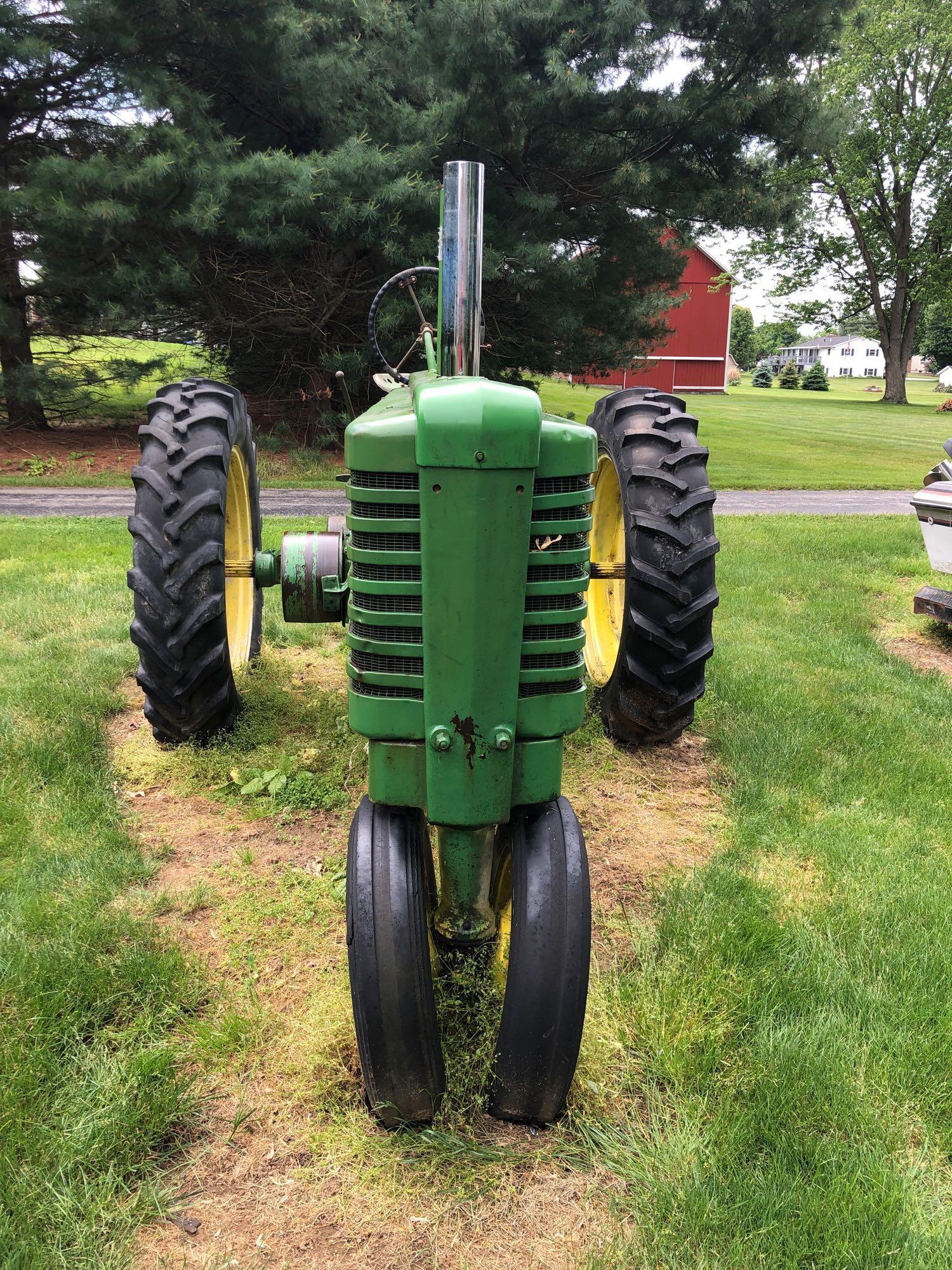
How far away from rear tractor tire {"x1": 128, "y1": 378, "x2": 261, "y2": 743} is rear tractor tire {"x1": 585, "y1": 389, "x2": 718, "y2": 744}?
1459mm

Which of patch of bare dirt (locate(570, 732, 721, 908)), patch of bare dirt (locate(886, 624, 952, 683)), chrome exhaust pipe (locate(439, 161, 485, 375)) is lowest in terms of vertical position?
patch of bare dirt (locate(886, 624, 952, 683))

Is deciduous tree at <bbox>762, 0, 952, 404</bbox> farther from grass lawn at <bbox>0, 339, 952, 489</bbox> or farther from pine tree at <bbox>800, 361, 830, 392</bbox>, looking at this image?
pine tree at <bbox>800, 361, 830, 392</bbox>

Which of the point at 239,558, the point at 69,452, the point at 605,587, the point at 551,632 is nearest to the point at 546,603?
the point at 551,632

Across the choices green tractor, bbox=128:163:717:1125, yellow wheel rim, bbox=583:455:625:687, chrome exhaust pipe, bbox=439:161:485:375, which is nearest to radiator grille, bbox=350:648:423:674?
green tractor, bbox=128:163:717:1125

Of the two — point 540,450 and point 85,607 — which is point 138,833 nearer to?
point 540,450

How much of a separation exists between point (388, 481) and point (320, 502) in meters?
9.18

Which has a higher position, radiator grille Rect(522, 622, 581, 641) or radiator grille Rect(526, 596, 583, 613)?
radiator grille Rect(526, 596, 583, 613)

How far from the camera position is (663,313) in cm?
1355

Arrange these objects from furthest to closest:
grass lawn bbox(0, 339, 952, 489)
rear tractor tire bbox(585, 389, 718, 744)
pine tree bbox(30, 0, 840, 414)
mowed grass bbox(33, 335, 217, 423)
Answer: grass lawn bbox(0, 339, 952, 489) → mowed grass bbox(33, 335, 217, 423) → pine tree bbox(30, 0, 840, 414) → rear tractor tire bbox(585, 389, 718, 744)

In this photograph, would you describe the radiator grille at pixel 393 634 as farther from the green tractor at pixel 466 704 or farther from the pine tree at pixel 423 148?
the pine tree at pixel 423 148

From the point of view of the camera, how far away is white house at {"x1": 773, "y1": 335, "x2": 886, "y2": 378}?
91.9m

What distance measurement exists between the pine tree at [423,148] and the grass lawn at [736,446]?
188 centimetres

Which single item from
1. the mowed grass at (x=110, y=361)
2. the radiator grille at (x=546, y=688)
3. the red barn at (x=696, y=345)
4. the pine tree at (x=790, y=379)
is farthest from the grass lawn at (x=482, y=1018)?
the pine tree at (x=790, y=379)

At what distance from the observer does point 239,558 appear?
14.5ft
